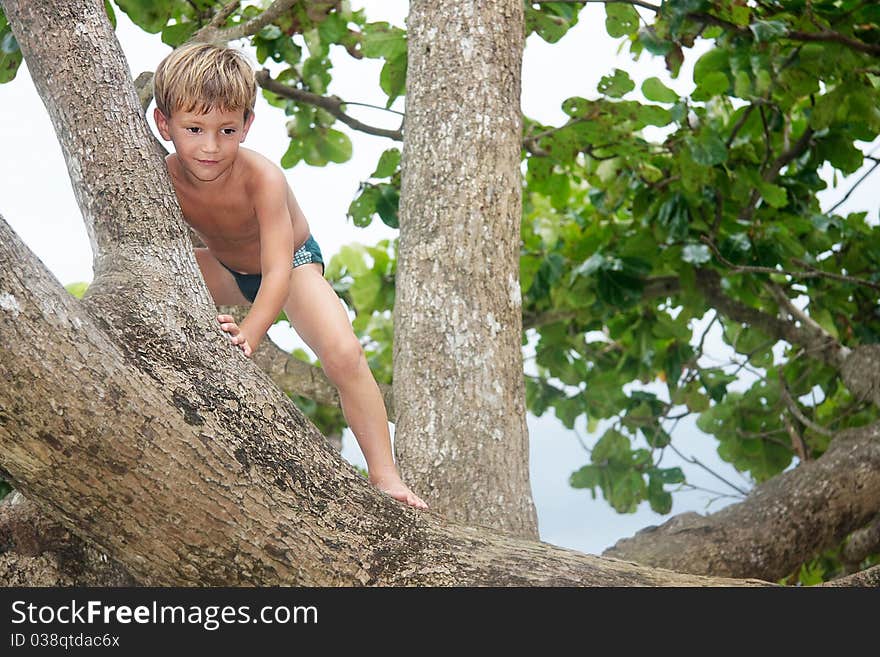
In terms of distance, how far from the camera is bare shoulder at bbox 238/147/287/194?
232cm

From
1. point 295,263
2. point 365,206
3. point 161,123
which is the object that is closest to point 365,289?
point 365,206

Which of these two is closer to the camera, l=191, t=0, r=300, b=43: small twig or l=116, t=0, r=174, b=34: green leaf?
l=191, t=0, r=300, b=43: small twig

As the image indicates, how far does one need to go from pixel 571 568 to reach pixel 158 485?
709 millimetres

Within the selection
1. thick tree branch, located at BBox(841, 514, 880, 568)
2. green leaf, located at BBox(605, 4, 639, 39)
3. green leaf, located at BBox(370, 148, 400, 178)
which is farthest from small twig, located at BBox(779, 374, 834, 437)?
green leaf, located at BBox(370, 148, 400, 178)

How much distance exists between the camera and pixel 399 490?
2188mm

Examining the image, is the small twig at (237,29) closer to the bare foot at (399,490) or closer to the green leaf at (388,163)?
the green leaf at (388,163)

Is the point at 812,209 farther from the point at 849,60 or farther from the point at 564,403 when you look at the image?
the point at 564,403

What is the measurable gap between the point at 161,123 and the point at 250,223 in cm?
33

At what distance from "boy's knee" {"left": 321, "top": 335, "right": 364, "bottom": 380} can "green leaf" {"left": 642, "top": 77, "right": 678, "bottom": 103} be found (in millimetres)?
2008

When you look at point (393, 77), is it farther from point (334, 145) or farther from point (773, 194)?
point (773, 194)

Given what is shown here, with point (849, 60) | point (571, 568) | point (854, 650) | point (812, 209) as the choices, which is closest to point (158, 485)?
point (571, 568)

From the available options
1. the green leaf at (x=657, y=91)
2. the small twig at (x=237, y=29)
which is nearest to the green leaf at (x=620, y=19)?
the green leaf at (x=657, y=91)

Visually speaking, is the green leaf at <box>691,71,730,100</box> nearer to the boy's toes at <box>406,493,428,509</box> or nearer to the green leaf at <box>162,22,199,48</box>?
the green leaf at <box>162,22,199,48</box>

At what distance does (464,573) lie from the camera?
1616 millimetres
